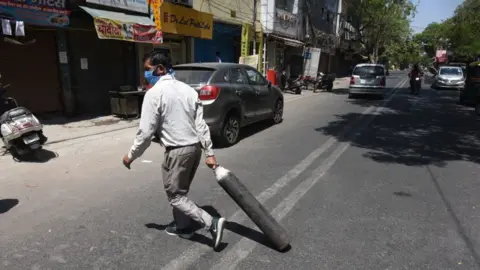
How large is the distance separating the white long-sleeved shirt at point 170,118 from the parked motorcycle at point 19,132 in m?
3.94

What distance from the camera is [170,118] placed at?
3146 millimetres

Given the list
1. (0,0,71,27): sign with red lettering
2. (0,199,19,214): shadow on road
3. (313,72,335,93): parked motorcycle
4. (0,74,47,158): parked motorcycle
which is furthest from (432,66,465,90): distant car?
(0,199,19,214): shadow on road

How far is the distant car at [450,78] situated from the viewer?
24.9 m

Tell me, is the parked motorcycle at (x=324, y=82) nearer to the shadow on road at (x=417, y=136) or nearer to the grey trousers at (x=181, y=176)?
the shadow on road at (x=417, y=136)

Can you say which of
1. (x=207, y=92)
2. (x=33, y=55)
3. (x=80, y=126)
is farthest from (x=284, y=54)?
(x=207, y=92)

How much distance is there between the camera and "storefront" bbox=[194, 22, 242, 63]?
1688 centimetres

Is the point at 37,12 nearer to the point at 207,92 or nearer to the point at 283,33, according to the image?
the point at 207,92

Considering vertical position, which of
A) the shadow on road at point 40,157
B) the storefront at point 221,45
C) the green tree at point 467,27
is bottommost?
the shadow on road at point 40,157

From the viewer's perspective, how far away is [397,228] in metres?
3.75

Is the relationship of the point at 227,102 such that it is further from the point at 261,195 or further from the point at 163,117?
the point at 163,117

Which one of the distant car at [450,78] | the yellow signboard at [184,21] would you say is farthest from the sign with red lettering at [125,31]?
the distant car at [450,78]

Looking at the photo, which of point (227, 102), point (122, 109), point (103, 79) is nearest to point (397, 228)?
point (227, 102)

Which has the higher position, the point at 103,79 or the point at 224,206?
the point at 103,79

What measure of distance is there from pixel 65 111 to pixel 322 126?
7.31m
